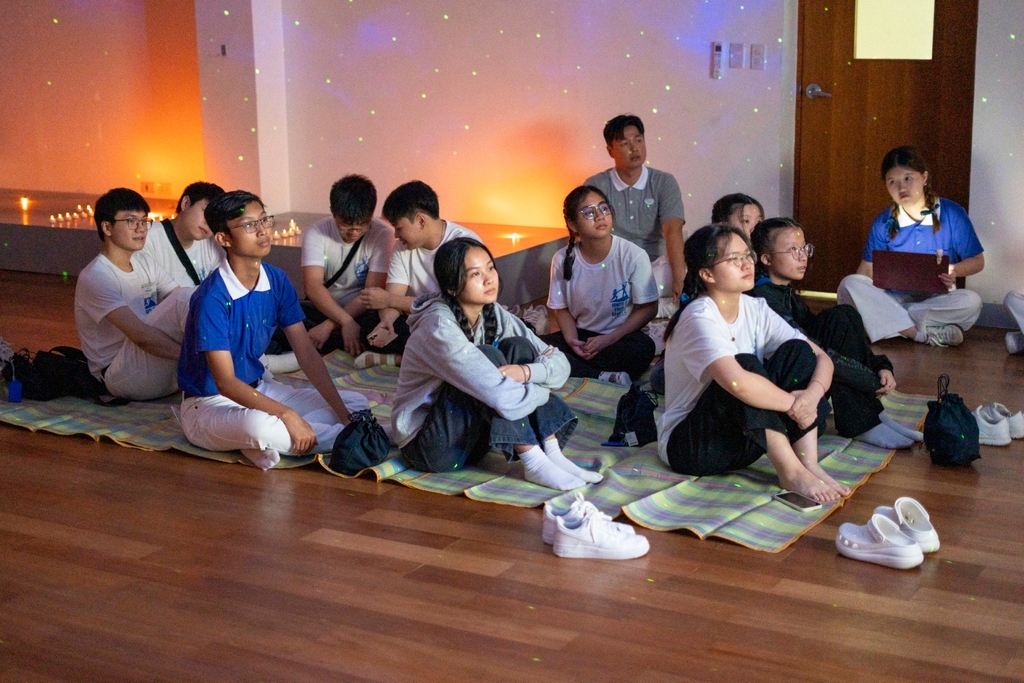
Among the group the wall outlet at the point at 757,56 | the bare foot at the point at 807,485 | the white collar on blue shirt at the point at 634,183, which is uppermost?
the wall outlet at the point at 757,56

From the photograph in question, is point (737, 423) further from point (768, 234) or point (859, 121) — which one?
point (859, 121)

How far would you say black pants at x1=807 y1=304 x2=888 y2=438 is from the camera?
317 cm

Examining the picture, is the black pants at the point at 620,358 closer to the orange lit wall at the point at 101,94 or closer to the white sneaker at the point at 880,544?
the white sneaker at the point at 880,544

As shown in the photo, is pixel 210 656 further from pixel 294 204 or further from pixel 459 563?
pixel 294 204

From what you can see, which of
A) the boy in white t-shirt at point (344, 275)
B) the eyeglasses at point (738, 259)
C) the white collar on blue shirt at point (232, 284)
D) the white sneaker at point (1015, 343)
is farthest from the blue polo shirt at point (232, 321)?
the white sneaker at point (1015, 343)

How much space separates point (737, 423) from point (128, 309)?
6.86 ft

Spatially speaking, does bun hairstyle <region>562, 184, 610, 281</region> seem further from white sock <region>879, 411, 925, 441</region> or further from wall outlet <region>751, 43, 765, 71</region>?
wall outlet <region>751, 43, 765, 71</region>

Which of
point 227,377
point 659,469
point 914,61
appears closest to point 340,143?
point 914,61

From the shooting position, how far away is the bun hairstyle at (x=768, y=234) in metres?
3.37

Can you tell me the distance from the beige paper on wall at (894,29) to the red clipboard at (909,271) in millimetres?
1193

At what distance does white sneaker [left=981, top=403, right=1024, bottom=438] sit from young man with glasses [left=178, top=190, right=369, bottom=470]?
1.90 meters

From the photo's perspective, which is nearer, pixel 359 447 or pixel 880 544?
pixel 880 544

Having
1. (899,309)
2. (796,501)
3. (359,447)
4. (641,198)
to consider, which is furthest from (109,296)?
(899,309)

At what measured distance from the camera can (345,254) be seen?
458 centimetres
